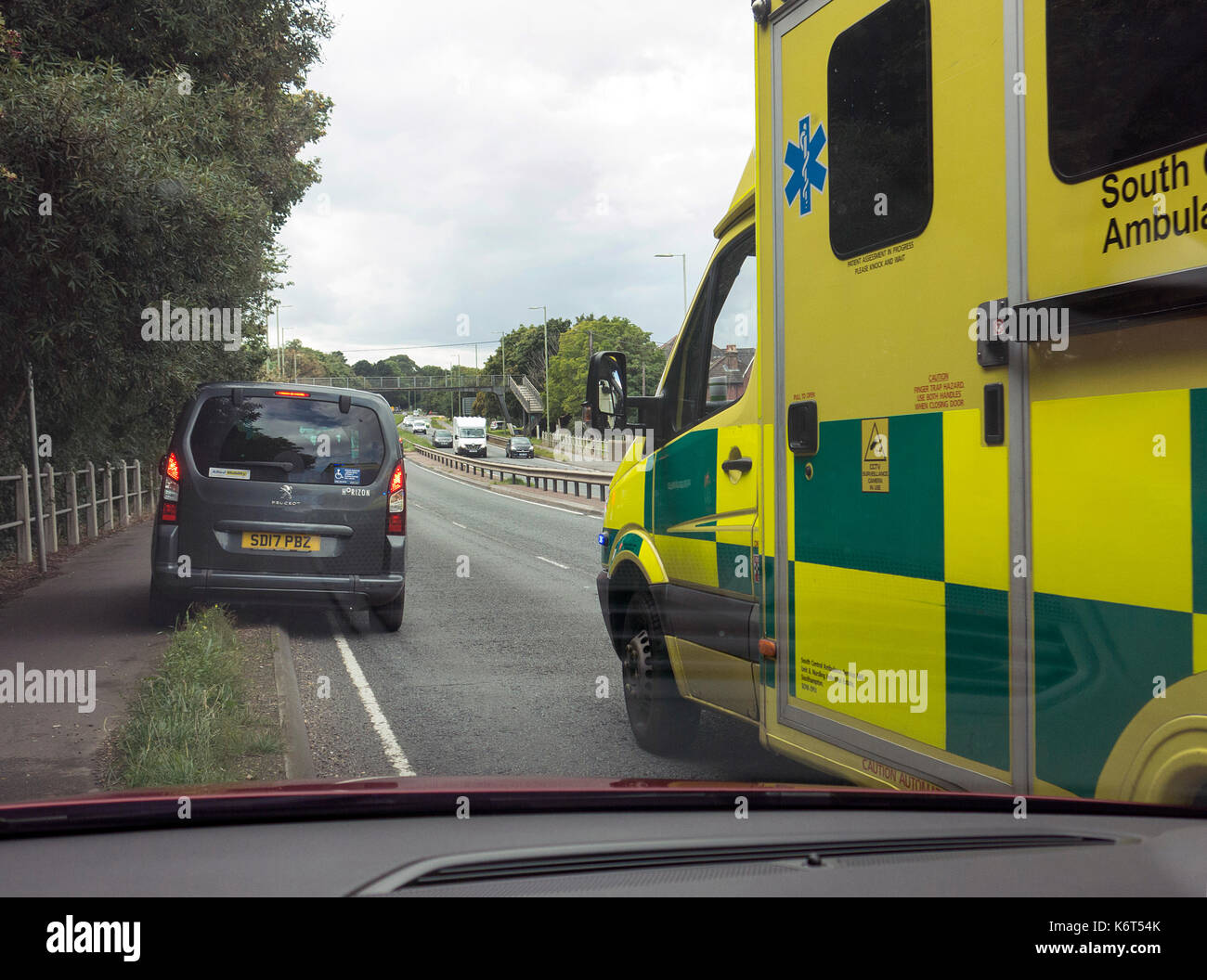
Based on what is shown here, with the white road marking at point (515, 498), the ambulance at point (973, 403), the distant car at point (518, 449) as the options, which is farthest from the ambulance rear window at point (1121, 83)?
the distant car at point (518, 449)

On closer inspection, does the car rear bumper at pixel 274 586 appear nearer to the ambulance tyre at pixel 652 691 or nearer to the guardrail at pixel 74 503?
the ambulance tyre at pixel 652 691

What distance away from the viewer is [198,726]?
5.28 m

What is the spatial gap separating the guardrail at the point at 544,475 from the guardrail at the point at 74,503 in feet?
19.1

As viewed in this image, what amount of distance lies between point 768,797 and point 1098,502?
40.2 inches

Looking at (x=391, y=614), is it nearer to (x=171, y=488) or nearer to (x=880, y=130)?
(x=171, y=488)

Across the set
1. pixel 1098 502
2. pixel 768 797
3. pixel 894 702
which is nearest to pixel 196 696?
pixel 894 702

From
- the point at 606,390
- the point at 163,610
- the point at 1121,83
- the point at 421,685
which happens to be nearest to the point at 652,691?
the point at 606,390

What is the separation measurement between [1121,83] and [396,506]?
7218mm

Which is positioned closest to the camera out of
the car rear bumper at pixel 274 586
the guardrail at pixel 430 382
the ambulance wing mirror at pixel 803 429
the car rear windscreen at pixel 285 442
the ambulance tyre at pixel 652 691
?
the ambulance wing mirror at pixel 803 429

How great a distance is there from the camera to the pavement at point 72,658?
5148 mm

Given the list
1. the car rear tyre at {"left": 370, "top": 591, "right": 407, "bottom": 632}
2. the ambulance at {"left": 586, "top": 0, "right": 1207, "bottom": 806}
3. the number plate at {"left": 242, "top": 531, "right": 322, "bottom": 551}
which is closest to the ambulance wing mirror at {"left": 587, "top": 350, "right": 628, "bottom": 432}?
the ambulance at {"left": 586, "top": 0, "right": 1207, "bottom": 806}

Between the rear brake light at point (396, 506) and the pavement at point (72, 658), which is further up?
the rear brake light at point (396, 506)

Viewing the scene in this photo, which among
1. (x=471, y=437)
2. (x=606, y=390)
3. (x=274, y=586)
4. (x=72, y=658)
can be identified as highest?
(x=471, y=437)
